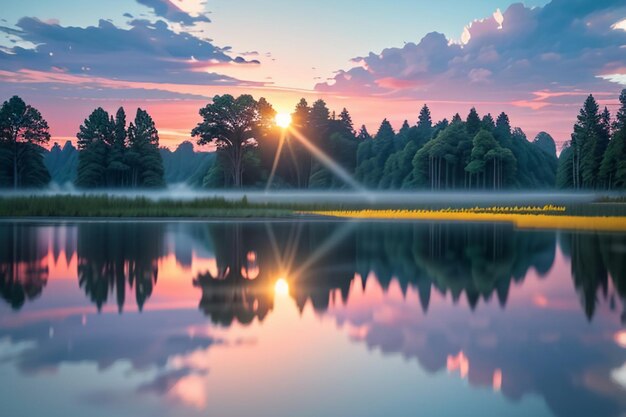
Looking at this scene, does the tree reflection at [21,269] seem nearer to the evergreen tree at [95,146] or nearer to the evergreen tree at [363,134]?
the evergreen tree at [95,146]

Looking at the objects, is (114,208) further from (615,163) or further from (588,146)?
(588,146)

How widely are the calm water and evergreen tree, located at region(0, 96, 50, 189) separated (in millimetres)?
82139

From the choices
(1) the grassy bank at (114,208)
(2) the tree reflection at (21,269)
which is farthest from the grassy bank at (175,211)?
(2) the tree reflection at (21,269)

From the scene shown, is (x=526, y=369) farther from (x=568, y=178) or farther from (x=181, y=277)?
(x=568, y=178)

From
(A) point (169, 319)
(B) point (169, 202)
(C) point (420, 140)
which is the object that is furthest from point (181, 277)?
(C) point (420, 140)

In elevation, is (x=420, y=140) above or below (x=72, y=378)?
above

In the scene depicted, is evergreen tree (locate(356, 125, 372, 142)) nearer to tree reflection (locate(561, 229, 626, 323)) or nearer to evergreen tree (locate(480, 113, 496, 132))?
evergreen tree (locate(480, 113, 496, 132))

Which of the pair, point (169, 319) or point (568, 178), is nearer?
point (169, 319)

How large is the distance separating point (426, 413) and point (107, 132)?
99.1 m

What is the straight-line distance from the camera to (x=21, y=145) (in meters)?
95.0

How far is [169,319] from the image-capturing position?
10797 millimetres

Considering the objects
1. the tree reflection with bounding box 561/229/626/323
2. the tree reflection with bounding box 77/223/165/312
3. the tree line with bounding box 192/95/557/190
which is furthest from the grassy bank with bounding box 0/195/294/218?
the tree line with bounding box 192/95/557/190

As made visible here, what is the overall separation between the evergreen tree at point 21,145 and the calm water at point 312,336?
269 ft

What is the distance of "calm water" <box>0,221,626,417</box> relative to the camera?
21.8ft
